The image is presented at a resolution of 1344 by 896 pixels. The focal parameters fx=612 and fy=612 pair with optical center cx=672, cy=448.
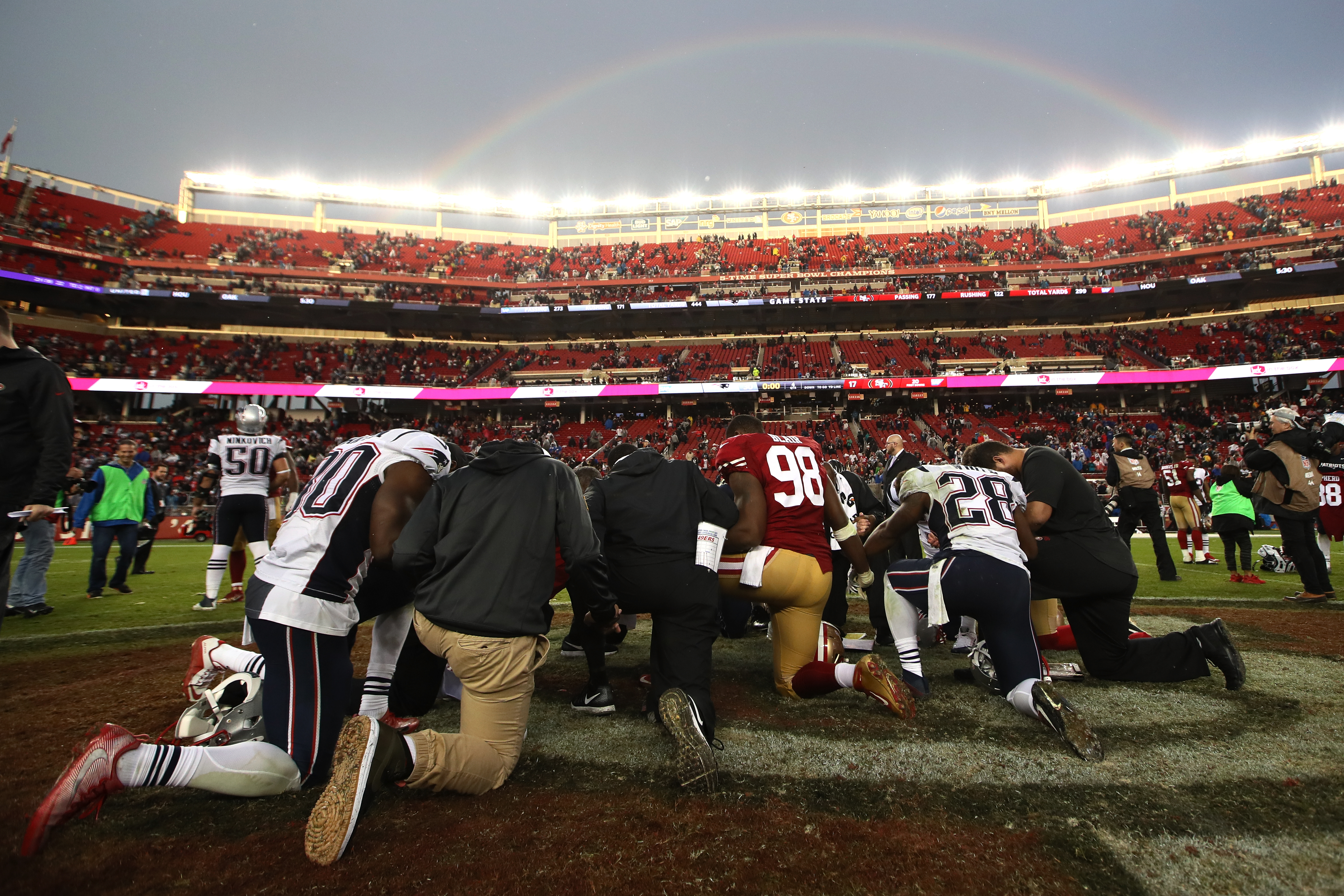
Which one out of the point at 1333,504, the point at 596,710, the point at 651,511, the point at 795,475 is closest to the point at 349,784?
the point at 596,710

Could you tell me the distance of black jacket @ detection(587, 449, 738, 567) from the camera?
355 centimetres

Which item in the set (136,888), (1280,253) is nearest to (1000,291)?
(1280,253)

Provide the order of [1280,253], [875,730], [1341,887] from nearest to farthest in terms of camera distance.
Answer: [1341,887] < [875,730] < [1280,253]

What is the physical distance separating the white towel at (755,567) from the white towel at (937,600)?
964 millimetres

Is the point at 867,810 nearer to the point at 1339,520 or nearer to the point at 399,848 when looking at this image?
the point at 399,848

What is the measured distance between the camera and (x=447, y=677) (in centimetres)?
406

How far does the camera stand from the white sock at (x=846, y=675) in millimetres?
3625

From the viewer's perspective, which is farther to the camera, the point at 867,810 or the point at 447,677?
the point at 447,677

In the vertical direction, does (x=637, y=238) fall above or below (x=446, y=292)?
above

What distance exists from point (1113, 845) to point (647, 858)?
160 centimetres

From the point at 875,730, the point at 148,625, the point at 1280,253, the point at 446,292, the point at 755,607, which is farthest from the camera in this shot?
the point at 446,292

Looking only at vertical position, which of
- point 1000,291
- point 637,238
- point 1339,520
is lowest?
point 1339,520

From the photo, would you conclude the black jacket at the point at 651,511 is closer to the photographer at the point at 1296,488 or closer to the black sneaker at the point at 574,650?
the black sneaker at the point at 574,650

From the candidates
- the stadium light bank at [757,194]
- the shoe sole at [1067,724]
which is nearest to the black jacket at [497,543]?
the shoe sole at [1067,724]
